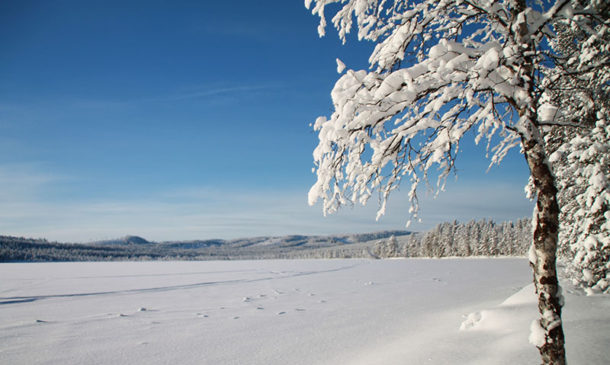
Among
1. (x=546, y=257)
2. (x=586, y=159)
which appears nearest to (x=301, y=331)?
(x=546, y=257)

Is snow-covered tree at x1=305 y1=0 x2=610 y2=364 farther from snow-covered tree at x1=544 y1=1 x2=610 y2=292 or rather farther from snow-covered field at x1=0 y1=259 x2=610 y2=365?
snow-covered field at x1=0 y1=259 x2=610 y2=365

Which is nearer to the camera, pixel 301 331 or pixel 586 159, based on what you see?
pixel 586 159

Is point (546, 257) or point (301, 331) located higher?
point (546, 257)

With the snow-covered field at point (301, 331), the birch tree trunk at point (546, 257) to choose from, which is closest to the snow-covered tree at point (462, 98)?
the birch tree trunk at point (546, 257)

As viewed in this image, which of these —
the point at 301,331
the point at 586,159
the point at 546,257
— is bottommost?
the point at 301,331

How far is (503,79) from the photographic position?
9.87ft

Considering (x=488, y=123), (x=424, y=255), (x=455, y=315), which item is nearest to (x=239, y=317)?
(x=455, y=315)

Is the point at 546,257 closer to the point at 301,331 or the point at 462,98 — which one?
the point at 462,98

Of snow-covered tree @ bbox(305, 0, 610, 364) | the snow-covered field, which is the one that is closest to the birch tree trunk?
snow-covered tree @ bbox(305, 0, 610, 364)

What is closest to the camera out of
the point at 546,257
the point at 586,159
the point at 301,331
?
the point at 546,257

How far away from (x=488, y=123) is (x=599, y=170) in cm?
481

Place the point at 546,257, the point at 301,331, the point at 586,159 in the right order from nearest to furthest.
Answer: the point at 546,257 → the point at 586,159 → the point at 301,331

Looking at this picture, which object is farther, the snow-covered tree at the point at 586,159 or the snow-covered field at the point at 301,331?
the snow-covered tree at the point at 586,159

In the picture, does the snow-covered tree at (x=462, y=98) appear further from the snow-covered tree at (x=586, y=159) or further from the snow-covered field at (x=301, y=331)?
the snow-covered field at (x=301, y=331)
